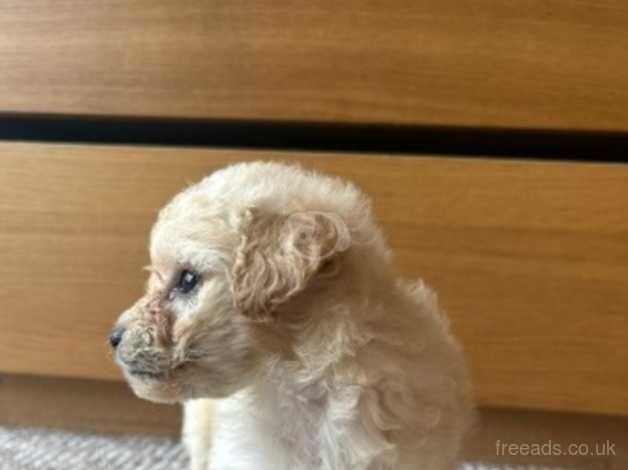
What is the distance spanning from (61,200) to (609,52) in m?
0.72

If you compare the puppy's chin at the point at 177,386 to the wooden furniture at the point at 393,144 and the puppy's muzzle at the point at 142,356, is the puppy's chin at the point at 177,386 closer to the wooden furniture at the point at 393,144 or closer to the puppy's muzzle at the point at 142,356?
the puppy's muzzle at the point at 142,356

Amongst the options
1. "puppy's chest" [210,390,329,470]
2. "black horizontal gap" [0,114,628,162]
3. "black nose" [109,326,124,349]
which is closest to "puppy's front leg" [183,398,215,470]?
"puppy's chest" [210,390,329,470]

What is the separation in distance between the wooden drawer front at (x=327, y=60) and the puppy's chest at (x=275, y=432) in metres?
0.40

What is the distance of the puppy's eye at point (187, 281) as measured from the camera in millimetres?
714

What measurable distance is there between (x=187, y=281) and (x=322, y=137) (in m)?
0.42

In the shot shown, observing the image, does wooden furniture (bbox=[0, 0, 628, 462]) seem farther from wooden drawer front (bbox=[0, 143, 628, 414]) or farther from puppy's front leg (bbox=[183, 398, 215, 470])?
puppy's front leg (bbox=[183, 398, 215, 470])

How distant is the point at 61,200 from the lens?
1.10 metres

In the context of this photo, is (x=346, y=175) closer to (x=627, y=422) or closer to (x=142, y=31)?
(x=142, y=31)

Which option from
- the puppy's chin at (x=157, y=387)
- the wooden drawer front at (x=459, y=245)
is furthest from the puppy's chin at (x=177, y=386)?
the wooden drawer front at (x=459, y=245)

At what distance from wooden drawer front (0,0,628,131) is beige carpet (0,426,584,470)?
50cm

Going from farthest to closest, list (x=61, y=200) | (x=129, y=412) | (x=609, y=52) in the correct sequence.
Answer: (x=129, y=412)
(x=61, y=200)
(x=609, y=52)

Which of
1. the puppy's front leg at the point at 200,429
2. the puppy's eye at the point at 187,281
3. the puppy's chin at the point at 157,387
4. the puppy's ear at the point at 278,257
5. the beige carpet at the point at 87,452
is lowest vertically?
the beige carpet at the point at 87,452

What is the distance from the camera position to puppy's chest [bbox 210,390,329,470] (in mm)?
756

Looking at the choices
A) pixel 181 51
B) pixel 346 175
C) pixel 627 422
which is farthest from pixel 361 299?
pixel 627 422
